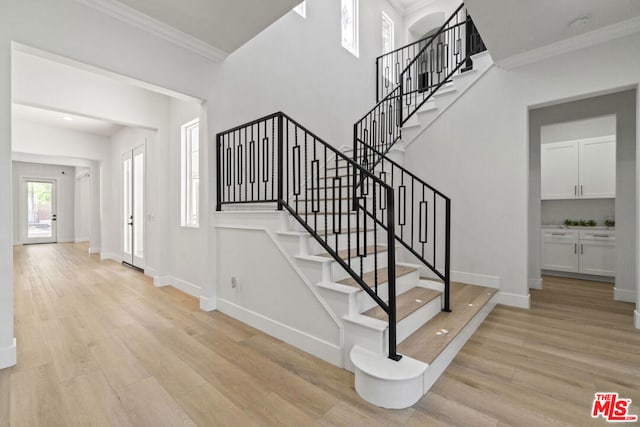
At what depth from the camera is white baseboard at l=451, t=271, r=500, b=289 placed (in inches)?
137

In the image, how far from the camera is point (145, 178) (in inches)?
187

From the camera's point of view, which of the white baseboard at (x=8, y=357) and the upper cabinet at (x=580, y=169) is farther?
the upper cabinet at (x=580, y=169)

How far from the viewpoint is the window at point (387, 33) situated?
619 centimetres

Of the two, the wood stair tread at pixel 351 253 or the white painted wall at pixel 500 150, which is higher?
the white painted wall at pixel 500 150

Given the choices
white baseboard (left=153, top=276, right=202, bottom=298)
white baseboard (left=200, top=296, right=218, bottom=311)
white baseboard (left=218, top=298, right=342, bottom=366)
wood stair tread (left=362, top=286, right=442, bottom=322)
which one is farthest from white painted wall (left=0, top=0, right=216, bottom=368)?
wood stair tread (left=362, top=286, right=442, bottom=322)

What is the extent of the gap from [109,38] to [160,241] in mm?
2655

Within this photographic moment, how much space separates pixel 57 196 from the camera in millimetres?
9609

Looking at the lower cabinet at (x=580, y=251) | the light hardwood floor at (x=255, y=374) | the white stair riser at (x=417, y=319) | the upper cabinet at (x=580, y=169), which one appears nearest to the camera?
the light hardwood floor at (x=255, y=374)

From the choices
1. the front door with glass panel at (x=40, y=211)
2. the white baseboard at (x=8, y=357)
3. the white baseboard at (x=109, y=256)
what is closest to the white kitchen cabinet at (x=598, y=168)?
the white baseboard at (x=8, y=357)

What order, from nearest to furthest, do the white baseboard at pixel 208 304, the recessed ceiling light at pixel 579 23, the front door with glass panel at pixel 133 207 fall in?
the recessed ceiling light at pixel 579 23 < the white baseboard at pixel 208 304 < the front door with glass panel at pixel 133 207

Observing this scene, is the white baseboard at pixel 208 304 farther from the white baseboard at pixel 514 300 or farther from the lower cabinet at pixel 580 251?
the lower cabinet at pixel 580 251

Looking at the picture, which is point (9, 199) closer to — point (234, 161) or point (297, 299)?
point (234, 161)

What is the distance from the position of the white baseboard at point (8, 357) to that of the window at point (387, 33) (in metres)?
7.15

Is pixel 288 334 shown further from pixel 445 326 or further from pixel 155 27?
pixel 155 27
